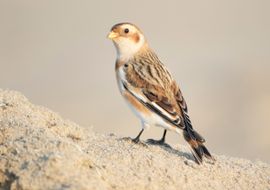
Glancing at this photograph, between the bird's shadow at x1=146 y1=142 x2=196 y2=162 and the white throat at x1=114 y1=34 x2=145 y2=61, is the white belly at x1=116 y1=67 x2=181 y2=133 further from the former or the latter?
the white throat at x1=114 y1=34 x2=145 y2=61

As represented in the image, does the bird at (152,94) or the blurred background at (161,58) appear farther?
the blurred background at (161,58)

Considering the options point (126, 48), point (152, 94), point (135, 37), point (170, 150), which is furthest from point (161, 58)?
point (170, 150)

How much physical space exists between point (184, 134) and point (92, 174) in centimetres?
193

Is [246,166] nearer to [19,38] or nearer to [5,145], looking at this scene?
[5,145]

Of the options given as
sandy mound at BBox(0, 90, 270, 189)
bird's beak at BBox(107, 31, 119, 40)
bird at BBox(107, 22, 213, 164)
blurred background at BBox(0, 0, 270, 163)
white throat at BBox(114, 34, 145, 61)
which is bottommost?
blurred background at BBox(0, 0, 270, 163)

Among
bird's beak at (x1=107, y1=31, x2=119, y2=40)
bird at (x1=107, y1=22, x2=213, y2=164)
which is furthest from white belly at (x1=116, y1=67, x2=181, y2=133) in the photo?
bird's beak at (x1=107, y1=31, x2=119, y2=40)

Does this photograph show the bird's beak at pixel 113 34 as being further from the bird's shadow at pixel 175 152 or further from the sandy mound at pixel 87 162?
the bird's shadow at pixel 175 152

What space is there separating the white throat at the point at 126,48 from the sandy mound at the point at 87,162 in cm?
111

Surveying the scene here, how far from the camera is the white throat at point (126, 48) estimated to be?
9.05 m

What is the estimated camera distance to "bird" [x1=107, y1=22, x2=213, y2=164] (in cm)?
807

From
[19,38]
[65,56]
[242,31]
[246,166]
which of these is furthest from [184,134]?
[242,31]

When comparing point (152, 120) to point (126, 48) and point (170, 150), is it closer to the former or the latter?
point (170, 150)

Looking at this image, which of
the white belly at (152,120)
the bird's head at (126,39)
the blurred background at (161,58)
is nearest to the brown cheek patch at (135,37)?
the bird's head at (126,39)

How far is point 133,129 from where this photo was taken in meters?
13.9
